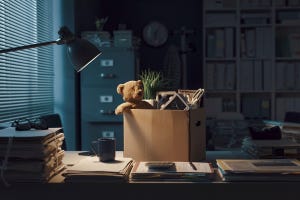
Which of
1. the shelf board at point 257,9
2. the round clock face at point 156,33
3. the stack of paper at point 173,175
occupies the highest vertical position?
the shelf board at point 257,9

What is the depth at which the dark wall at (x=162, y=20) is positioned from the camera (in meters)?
4.56

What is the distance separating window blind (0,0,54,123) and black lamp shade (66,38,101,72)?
1.32 m

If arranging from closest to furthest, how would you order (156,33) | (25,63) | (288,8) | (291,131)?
(291,131) < (25,63) < (288,8) < (156,33)

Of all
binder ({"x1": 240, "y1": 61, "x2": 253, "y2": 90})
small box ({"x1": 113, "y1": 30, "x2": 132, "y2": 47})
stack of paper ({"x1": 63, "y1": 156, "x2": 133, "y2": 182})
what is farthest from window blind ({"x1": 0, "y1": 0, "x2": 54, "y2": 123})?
binder ({"x1": 240, "y1": 61, "x2": 253, "y2": 90})

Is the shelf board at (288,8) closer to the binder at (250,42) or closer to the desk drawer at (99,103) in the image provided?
the binder at (250,42)

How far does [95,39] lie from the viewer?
143 inches

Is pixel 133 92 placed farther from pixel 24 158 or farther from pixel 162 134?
pixel 24 158

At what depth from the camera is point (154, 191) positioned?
1.23m

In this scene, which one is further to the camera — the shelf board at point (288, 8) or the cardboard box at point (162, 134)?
the shelf board at point (288, 8)

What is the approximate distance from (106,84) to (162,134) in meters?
2.16

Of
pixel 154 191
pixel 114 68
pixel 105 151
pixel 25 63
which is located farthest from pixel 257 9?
pixel 154 191

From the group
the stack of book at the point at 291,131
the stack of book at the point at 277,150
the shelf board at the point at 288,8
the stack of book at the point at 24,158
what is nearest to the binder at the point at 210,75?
the shelf board at the point at 288,8

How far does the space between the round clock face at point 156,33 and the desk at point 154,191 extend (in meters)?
3.43

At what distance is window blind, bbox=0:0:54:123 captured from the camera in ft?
8.87
